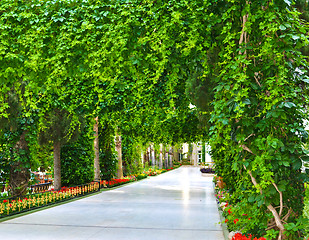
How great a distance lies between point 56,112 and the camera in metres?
12.7

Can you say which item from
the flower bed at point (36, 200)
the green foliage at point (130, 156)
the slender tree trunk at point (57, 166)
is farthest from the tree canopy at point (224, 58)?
the green foliage at point (130, 156)

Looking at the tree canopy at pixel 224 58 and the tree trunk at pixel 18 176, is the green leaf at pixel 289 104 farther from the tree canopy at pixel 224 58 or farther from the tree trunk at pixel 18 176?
the tree trunk at pixel 18 176

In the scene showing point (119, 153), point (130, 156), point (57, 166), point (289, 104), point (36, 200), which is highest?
point (289, 104)

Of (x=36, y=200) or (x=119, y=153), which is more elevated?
(x=119, y=153)

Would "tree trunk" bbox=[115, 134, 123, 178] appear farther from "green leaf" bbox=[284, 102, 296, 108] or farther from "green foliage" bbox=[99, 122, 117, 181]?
"green leaf" bbox=[284, 102, 296, 108]

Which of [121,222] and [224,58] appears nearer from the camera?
[224,58]

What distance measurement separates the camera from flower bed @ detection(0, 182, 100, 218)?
8.80m

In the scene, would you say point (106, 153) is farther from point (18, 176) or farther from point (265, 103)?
point (265, 103)

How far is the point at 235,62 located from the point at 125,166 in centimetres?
1955

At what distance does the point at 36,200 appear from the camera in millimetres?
10242

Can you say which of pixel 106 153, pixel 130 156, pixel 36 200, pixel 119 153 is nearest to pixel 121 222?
pixel 36 200

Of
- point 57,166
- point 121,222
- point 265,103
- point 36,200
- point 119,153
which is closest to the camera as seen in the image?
point 265,103

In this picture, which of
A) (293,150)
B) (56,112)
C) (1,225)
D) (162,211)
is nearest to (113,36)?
(293,150)

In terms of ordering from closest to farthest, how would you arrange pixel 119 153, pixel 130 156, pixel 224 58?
pixel 224 58
pixel 119 153
pixel 130 156
